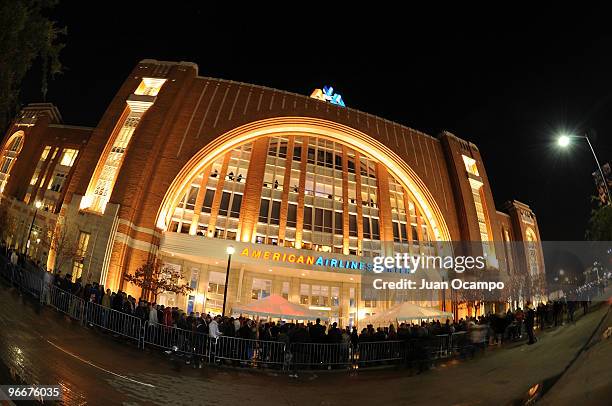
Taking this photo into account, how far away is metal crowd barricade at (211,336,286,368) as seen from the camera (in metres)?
13.6

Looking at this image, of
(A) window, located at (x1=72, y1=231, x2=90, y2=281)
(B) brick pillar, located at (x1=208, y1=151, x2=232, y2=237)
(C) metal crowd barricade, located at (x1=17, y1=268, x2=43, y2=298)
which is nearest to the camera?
(C) metal crowd barricade, located at (x1=17, y1=268, x2=43, y2=298)

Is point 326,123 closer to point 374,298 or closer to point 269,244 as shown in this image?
point 269,244

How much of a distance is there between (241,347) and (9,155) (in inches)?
2178

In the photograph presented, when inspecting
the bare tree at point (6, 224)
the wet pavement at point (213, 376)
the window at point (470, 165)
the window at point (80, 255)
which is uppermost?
the window at point (470, 165)

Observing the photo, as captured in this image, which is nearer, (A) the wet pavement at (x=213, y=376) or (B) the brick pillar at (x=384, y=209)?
(A) the wet pavement at (x=213, y=376)

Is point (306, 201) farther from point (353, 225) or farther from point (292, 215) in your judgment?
point (353, 225)

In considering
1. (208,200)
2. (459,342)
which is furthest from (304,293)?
(459,342)

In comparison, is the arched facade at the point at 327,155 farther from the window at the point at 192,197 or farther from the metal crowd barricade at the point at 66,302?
the metal crowd barricade at the point at 66,302

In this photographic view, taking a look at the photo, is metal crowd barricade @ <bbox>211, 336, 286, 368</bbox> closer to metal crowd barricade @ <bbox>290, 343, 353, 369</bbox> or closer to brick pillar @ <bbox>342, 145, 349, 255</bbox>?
metal crowd barricade @ <bbox>290, 343, 353, 369</bbox>

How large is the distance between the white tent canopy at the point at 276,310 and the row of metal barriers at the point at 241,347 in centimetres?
352

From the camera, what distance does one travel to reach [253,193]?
111 feet

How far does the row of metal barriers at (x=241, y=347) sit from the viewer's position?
1359cm

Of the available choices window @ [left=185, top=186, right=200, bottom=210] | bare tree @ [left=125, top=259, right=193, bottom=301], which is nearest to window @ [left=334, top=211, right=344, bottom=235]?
window @ [left=185, top=186, right=200, bottom=210]

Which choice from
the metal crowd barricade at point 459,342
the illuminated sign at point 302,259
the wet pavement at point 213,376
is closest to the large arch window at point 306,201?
the illuminated sign at point 302,259
